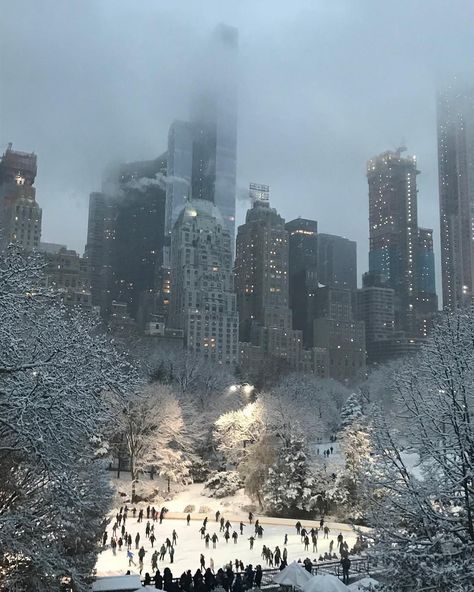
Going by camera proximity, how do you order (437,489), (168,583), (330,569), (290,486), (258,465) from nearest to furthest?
(437,489) → (168,583) → (330,569) → (290,486) → (258,465)

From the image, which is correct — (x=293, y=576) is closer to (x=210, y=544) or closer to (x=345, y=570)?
(x=345, y=570)

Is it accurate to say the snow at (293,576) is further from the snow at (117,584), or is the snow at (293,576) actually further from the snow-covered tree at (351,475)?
the snow-covered tree at (351,475)

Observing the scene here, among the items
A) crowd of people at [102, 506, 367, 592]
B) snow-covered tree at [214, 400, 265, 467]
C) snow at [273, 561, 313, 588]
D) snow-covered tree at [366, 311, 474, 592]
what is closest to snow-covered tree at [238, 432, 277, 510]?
snow-covered tree at [214, 400, 265, 467]

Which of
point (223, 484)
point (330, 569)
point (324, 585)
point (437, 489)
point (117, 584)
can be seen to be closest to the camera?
point (437, 489)

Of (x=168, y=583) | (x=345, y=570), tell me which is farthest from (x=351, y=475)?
(x=168, y=583)

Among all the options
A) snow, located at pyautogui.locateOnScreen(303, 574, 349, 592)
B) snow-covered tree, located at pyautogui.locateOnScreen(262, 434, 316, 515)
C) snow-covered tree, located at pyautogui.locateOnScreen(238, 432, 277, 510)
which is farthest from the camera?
snow-covered tree, located at pyautogui.locateOnScreen(238, 432, 277, 510)

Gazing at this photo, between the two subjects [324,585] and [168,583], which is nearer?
[324,585]

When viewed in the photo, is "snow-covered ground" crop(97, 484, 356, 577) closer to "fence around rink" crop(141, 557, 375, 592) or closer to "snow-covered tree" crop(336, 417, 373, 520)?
"snow-covered tree" crop(336, 417, 373, 520)
